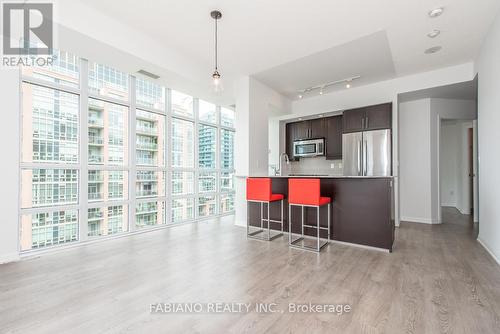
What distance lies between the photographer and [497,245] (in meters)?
2.79

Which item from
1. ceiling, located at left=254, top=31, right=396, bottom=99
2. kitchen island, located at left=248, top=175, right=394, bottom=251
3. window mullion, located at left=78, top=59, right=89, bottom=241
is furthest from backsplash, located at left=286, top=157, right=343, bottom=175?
window mullion, located at left=78, top=59, right=89, bottom=241

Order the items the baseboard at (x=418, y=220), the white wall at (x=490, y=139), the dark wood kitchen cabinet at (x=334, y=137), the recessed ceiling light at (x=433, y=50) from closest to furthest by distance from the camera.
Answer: the white wall at (x=490, y=139) < the recessed ceiling light at (x=433, y=50) < the baseboard at (x=418, y=220) < the dark wood kitchen cabinet at (x=334, y=137)

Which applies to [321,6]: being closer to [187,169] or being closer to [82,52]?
[82,52]

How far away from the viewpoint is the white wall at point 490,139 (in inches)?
112

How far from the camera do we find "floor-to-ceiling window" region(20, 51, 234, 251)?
3.21m

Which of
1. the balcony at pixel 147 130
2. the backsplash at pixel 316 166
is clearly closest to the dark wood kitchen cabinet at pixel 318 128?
the backsplash at pixel 316 166

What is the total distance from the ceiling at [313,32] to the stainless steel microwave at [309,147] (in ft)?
5.75

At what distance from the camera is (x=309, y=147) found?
6.00 meters

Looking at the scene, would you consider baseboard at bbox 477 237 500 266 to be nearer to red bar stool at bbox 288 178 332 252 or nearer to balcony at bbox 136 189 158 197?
red bar stool at bbox 288 178 332 252

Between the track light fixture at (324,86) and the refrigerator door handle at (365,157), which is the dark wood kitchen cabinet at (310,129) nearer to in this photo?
the track light fixture at (324,86)

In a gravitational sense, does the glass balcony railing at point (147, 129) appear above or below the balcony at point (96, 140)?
above

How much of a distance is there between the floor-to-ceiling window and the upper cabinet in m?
3.34

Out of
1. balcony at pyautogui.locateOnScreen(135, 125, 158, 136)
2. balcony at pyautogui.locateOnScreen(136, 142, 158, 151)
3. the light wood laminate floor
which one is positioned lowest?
the light wood laminate floor

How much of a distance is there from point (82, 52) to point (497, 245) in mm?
5906
